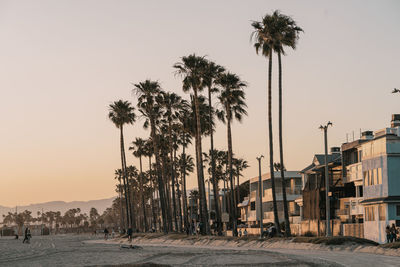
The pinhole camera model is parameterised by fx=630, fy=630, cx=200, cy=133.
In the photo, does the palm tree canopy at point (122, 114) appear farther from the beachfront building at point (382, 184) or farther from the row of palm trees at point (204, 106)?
the beachfront building at point (382, 184)

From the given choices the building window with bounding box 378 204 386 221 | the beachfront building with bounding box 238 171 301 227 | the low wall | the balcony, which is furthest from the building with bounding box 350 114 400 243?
the beachfront building with bounding box 238 171 301 227

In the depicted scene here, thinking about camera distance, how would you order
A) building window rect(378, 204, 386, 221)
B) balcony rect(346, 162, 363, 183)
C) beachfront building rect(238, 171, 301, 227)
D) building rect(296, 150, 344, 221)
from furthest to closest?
beachfront building rect(238, 171, 301, 227), building rect(296, 150, 344, 221), balcony rect(346, 162, 363, 183), building window rect(378, 204, 386, 221)

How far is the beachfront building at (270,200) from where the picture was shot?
92.6 metres

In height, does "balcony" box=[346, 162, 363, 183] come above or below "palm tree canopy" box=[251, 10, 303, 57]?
below

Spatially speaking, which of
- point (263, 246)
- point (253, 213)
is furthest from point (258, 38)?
point (253, 213)

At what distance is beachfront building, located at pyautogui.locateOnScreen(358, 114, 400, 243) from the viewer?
51.1 metres

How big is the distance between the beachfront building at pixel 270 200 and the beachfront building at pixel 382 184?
34363mm

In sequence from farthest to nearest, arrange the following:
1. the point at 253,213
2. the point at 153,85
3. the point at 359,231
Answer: the point at 253,213
the point at 153,85
the point at 359,231

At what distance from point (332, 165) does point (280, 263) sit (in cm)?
4363

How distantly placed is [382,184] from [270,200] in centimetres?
4756

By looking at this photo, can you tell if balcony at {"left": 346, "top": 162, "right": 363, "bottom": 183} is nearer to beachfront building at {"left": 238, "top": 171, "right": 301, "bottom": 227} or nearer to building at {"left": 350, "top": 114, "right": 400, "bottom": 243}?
building at {"left": 350, "top": 114, "right": 400, "bottom": 243}

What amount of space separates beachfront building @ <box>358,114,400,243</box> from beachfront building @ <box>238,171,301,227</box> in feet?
113

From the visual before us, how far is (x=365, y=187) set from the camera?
55812 millimetres

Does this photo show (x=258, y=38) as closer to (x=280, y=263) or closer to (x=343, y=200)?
(x=343, y=200)
